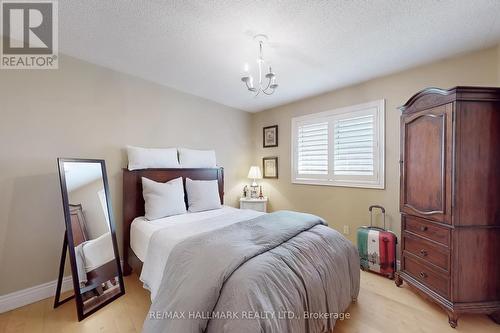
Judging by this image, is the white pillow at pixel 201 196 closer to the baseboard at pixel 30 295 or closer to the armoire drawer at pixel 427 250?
the baseboard at pixel 30 295

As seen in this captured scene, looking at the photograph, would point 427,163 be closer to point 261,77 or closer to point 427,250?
point 427,250

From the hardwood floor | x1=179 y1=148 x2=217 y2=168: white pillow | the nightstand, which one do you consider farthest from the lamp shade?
the hardwood floor

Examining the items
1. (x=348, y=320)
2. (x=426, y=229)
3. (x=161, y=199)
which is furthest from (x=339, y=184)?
(x=161, y=199)

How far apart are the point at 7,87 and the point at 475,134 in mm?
4084

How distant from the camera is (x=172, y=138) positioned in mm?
3086

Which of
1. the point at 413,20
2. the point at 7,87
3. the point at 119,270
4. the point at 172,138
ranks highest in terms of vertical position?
the point at 413,20

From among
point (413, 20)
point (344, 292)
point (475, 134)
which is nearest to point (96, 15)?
point (413, 20)

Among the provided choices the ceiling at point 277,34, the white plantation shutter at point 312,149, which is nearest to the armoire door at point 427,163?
the ceiling at point 277,34

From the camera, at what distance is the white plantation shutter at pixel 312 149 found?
10.9ft

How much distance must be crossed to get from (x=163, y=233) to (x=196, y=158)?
146 cm

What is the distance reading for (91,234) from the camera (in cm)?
205

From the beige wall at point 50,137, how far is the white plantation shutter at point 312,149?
223cm

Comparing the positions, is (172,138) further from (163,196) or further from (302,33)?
(302,33)

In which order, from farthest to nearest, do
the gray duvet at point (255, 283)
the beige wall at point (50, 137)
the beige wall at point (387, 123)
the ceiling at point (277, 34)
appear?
the beige wall at point (387, 123)
the beige wall at point (50, 137)
the ceiling at point (277, 34)
the gray duvet at point (255, 283)
